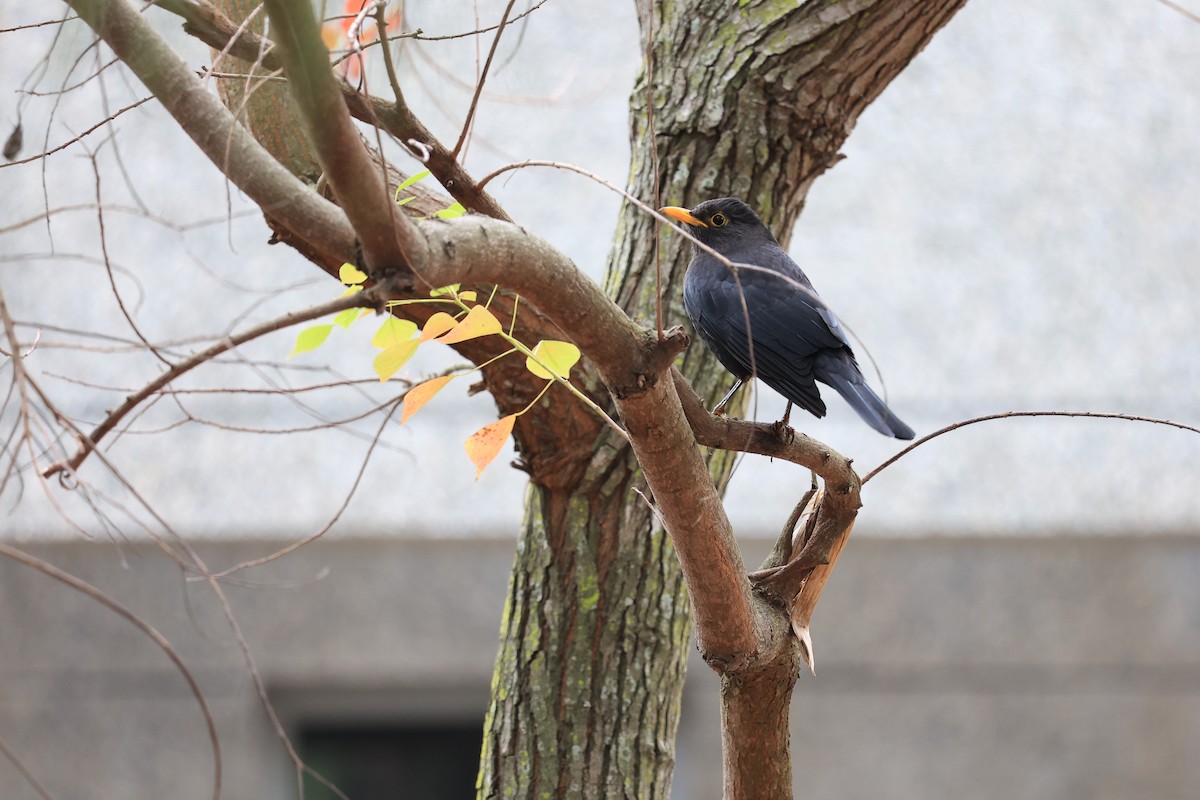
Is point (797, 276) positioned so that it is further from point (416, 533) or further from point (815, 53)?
point (416, 533)

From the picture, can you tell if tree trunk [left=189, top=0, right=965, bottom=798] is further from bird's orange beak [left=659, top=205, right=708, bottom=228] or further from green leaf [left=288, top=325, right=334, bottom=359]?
green leaf [left=288, top=325, right=334, bottom=359]

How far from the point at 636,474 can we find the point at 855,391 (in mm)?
526

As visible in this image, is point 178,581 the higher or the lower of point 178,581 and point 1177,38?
the lower

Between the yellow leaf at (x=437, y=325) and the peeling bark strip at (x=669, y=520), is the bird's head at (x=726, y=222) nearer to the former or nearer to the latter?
the peeling bark strip at (x=669, y=520)

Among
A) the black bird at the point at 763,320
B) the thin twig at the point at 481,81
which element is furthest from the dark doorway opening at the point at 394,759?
the thin twig at the point at 481,81

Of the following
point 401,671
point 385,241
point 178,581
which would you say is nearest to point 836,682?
point 401,671

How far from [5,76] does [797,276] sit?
125 inches

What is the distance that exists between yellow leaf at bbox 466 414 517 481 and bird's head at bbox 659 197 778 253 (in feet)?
2.36

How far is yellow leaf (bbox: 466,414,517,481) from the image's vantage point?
1.56 metres

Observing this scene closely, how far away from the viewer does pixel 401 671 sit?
3.96 meters

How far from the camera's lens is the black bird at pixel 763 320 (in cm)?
181

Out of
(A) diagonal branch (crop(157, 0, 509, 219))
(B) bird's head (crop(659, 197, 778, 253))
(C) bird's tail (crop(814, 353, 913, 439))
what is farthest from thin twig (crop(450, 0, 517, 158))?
(B) bird's head (crop(659, 197, 778, 253))

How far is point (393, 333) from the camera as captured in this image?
1.46 metres

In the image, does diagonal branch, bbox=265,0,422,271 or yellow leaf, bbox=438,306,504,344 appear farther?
yellow leaf, bbox=438,306,504,344
